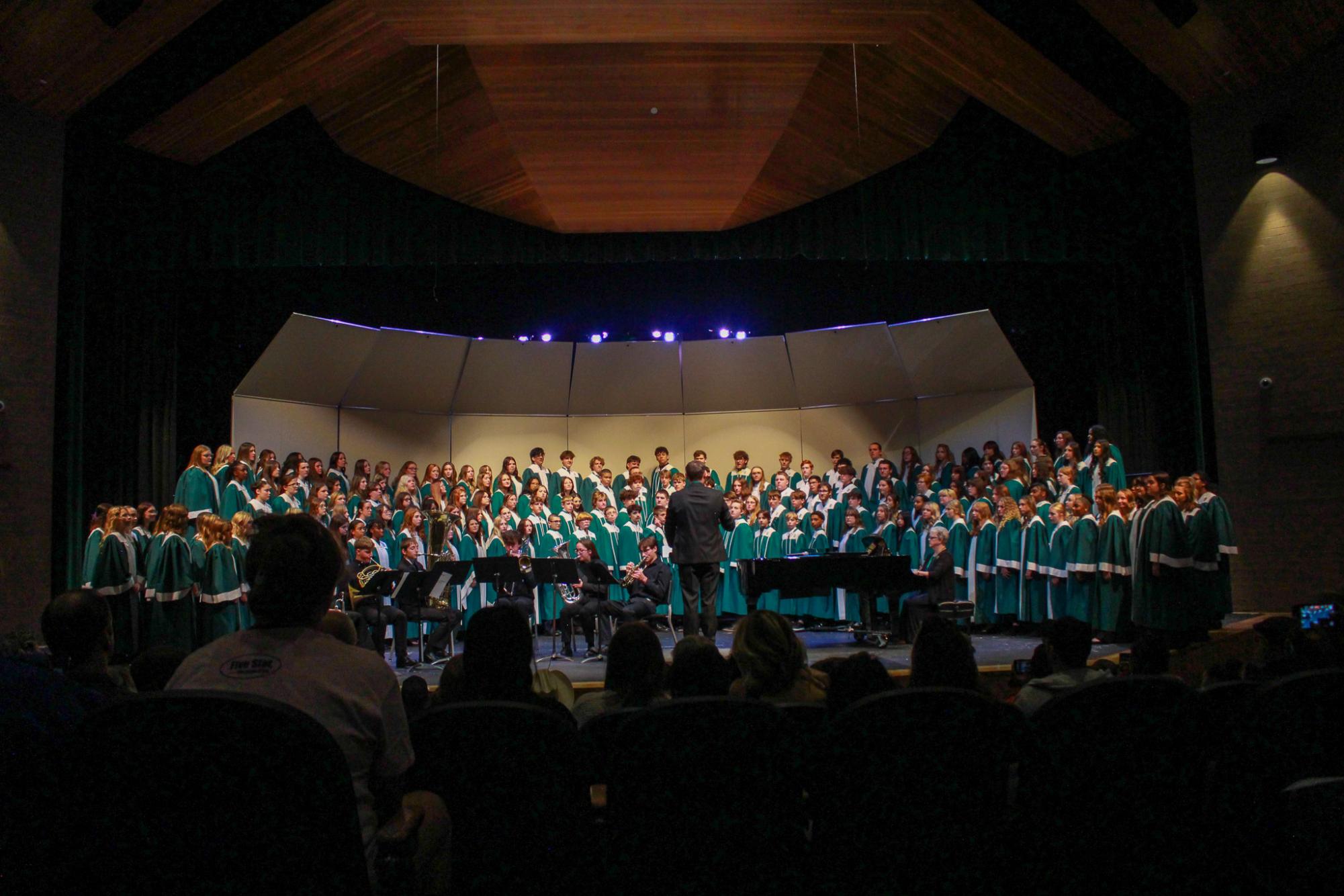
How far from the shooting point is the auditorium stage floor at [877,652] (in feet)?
26.3

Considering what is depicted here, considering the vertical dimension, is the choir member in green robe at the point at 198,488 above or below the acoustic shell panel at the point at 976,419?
below

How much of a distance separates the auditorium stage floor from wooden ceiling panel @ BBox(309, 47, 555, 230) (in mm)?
5352

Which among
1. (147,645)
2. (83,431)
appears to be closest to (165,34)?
(83,431)

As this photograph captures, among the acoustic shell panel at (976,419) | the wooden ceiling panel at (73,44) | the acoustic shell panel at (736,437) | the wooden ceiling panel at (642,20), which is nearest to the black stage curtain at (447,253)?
the acoustic shell panel at (976,419)

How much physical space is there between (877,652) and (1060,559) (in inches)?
94.2

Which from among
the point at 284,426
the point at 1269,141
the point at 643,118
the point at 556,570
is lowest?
the point at 556,570

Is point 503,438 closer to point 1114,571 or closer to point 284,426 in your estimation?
point 284,426

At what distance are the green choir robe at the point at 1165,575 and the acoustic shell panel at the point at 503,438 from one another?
9677 mm

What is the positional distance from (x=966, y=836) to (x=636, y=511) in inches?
432

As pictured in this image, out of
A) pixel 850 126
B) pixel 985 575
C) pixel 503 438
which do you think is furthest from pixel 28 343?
pixel 985 575

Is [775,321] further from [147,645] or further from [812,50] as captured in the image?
[147,645]

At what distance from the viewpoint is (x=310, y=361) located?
14336mm

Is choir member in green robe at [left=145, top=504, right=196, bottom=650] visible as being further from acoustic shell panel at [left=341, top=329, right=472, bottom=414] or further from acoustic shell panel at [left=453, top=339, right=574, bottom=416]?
acoustic shell panel at [left=453, top=339, right=574, bottom=416]

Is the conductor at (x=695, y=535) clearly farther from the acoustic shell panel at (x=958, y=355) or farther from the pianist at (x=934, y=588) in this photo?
the acoustic shell panel at (x=958, y=355)
